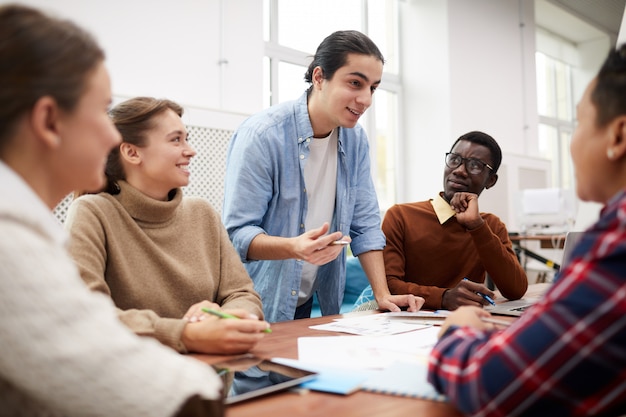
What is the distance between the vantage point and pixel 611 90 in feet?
2.44

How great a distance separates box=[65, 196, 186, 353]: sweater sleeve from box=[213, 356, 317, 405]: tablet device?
0.15 metres

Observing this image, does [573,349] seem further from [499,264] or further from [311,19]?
[311,19]

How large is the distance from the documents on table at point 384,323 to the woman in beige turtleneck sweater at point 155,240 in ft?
0.70

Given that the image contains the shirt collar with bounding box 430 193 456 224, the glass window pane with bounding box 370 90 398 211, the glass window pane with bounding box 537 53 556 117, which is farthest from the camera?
the glass window pane with bounding box 537 53 556 117

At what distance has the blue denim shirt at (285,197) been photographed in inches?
64.9

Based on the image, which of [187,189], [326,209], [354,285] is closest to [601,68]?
[326,209]

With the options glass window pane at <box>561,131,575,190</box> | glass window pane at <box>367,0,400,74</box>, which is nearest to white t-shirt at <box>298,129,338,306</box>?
glass window pane at <box>367,0,400,74</box>

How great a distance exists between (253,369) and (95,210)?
598 mm

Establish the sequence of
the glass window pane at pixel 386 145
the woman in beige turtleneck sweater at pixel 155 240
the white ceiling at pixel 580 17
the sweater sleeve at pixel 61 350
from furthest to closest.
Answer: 1. the white ceiling at pixel 580 17
2. the glass window pane at pixel 386 145
3. the woman in beige turtleneck sweater at pixel 155 240
4. the sweater sleeve at pixel 61 350

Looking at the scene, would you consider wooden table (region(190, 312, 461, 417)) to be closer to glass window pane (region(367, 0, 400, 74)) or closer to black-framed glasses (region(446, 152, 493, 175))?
black-framed glasses (region(446, 152, 493, 175))

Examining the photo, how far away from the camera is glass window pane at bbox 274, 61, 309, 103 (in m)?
4.42

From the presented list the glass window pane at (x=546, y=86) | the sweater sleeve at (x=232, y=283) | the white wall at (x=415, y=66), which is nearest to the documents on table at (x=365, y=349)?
the sweater sleeve at (x=232, y=283)

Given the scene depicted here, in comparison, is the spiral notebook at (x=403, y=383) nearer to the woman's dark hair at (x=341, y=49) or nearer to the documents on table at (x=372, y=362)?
the documents on table at (x=372, y=362)

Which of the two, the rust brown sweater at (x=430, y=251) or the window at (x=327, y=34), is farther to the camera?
the window at (x=327, y=34)
